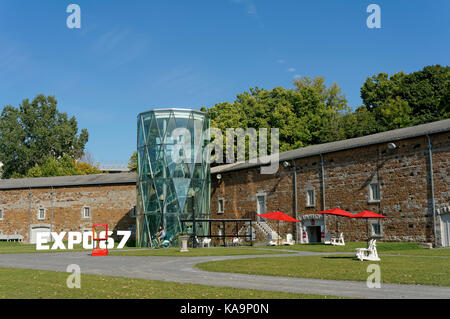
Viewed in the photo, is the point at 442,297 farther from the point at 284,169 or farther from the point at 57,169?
the point at 57,169

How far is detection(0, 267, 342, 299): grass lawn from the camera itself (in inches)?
361

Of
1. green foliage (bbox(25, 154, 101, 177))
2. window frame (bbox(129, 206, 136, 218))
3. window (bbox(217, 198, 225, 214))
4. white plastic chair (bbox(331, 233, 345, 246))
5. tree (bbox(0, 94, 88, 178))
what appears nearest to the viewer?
white plastic chair (bbox(331, 233, 345, 246))

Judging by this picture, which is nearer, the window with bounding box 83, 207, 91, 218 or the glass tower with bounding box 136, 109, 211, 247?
the glass tower with bounding box 136, 109, 211, 247

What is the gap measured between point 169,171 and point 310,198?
10.5m

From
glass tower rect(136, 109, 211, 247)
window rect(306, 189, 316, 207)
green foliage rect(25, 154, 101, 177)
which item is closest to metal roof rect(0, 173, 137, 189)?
glass tower rect(136, 109, 211, 247)

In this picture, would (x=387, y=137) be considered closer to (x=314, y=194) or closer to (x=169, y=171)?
(x=314, y=194)

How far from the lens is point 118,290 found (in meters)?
10.1

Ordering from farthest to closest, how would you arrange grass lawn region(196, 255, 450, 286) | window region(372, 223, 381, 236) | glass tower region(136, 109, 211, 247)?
1. glass tower region(136, 109, 211, 247)
2. window region(372, 223, 381, 236)
3. grass lawn region(196, 255, 450, 286)

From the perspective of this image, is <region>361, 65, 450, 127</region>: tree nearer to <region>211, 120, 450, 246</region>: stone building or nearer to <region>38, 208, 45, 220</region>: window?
<region>211, 120, 450, 246</region>: stone building

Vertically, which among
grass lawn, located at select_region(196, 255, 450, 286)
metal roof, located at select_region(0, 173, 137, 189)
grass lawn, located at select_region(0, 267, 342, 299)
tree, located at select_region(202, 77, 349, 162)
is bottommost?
grass lawn, located at select_region(196, 255, 450, 286)

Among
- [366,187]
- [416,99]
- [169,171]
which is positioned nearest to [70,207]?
[169,171]

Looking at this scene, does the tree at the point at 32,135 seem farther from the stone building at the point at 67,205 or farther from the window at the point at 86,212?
the window at the point at 86,212

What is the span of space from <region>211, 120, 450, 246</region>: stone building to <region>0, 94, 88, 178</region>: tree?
138ft
